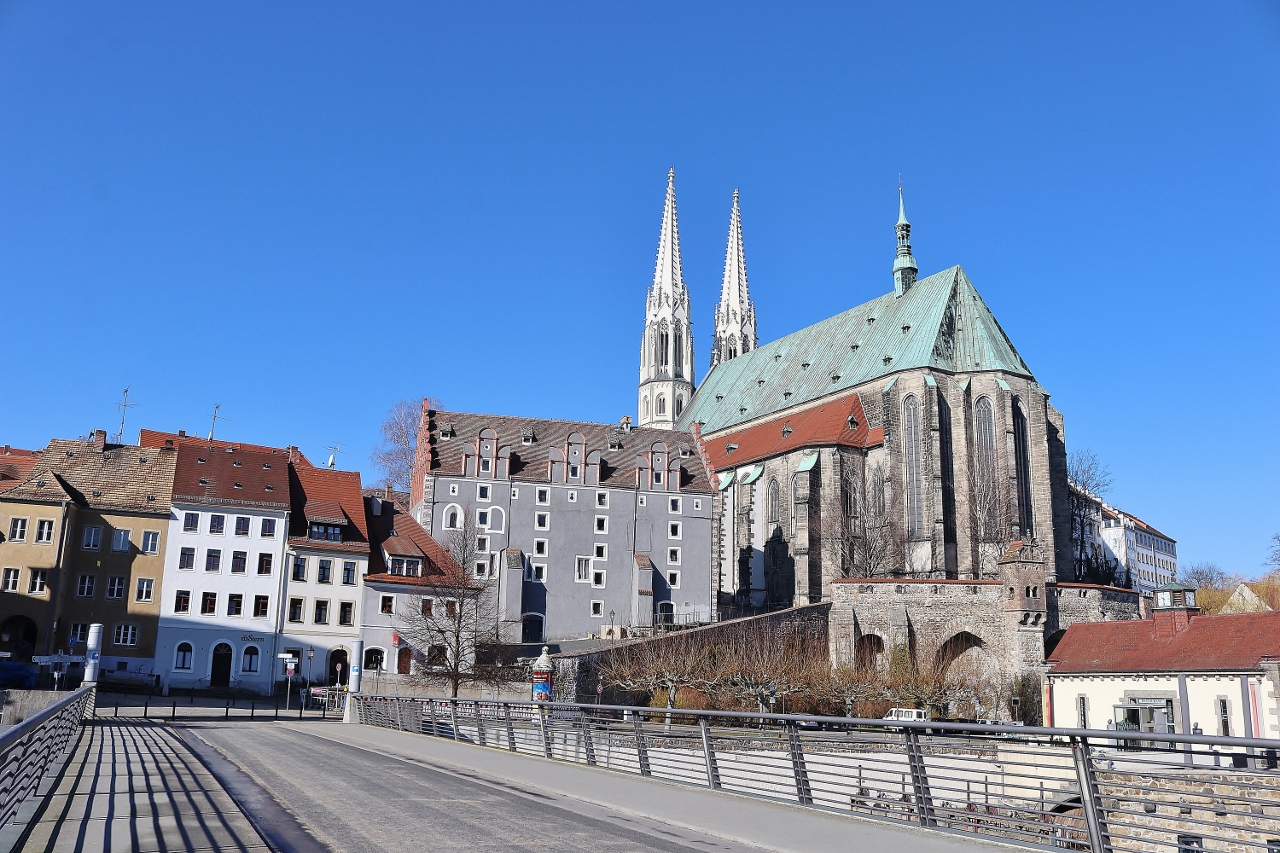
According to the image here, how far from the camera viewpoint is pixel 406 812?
11.9 meters

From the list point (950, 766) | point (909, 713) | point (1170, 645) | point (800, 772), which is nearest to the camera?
point (950, 766)

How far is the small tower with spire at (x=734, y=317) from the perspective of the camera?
124 meters

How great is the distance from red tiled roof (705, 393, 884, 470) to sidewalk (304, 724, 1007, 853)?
6097 cm

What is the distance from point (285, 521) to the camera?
57.3 metres

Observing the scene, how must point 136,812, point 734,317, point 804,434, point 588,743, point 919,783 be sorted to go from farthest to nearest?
point 734,317 → point 804,434 → point 588,743 → point 919,783 → point 136,812

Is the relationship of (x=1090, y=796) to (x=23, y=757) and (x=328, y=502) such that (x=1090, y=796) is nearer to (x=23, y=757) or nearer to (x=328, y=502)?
(x=23, y=757)

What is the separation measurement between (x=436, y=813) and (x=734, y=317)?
377 ft

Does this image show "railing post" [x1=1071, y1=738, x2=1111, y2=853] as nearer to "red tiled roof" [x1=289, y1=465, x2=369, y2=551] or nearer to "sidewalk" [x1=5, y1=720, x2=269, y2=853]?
"sidewalk" [x1=5, y1=720, x2=269, y2=853]

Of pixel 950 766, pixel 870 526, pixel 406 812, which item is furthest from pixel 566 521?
pixel 406 812

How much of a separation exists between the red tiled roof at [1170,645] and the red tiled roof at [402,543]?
30.1 m

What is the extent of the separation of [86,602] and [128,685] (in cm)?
540

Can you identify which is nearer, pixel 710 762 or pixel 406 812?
pixel 406 812

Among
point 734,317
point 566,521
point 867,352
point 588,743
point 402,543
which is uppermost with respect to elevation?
point 734,317

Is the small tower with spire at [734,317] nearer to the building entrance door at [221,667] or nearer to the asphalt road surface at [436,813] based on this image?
the building entrance door at [221,667]
